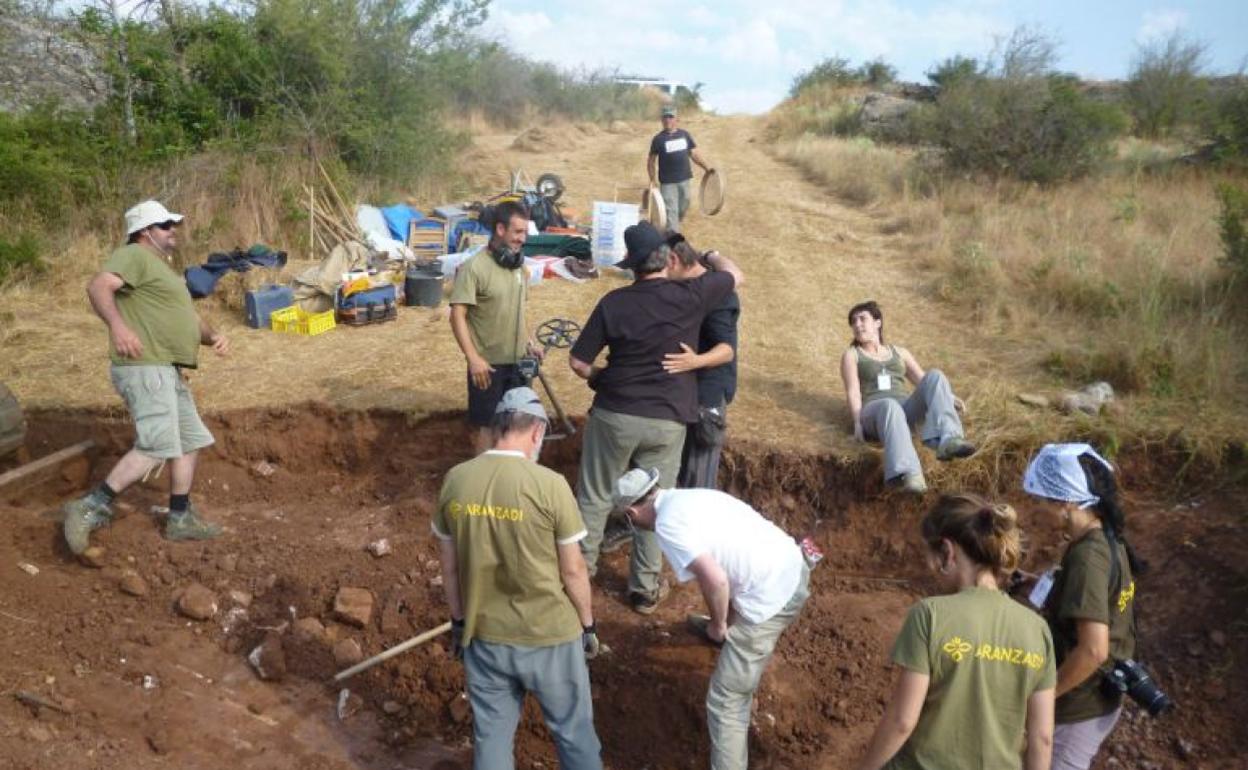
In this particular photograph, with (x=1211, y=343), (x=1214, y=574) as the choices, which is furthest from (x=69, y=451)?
(x=1211, y=343)

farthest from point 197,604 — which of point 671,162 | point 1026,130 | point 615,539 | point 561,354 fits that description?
point 1026,130

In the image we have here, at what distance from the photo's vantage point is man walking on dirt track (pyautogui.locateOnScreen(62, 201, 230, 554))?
5113mm

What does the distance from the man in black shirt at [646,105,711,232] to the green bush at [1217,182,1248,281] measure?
550 centimetres

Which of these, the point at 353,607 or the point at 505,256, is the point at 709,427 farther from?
the point at 353,607

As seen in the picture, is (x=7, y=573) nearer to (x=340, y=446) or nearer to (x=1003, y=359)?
(x=340, y=446)

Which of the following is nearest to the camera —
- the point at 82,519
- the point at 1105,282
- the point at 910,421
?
the point at 82,519

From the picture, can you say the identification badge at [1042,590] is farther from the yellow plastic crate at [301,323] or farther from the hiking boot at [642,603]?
the yellow plastic crate at [301,323]

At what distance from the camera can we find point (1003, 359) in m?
7.93

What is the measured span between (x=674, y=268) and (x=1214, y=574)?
3425mm

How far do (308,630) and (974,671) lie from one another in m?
3.78

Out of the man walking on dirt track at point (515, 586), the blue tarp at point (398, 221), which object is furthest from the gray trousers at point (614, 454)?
the blue tarp at point (398, 221)

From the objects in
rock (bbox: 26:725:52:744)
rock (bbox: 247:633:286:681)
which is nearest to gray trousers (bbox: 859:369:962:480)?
rock (bbox: 247:633:286:681)

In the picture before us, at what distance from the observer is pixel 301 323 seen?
913 centimetres

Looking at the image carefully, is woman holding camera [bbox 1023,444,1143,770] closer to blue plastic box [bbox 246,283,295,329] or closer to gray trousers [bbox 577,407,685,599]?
gray trousers [bbox 577,407,685,599]
